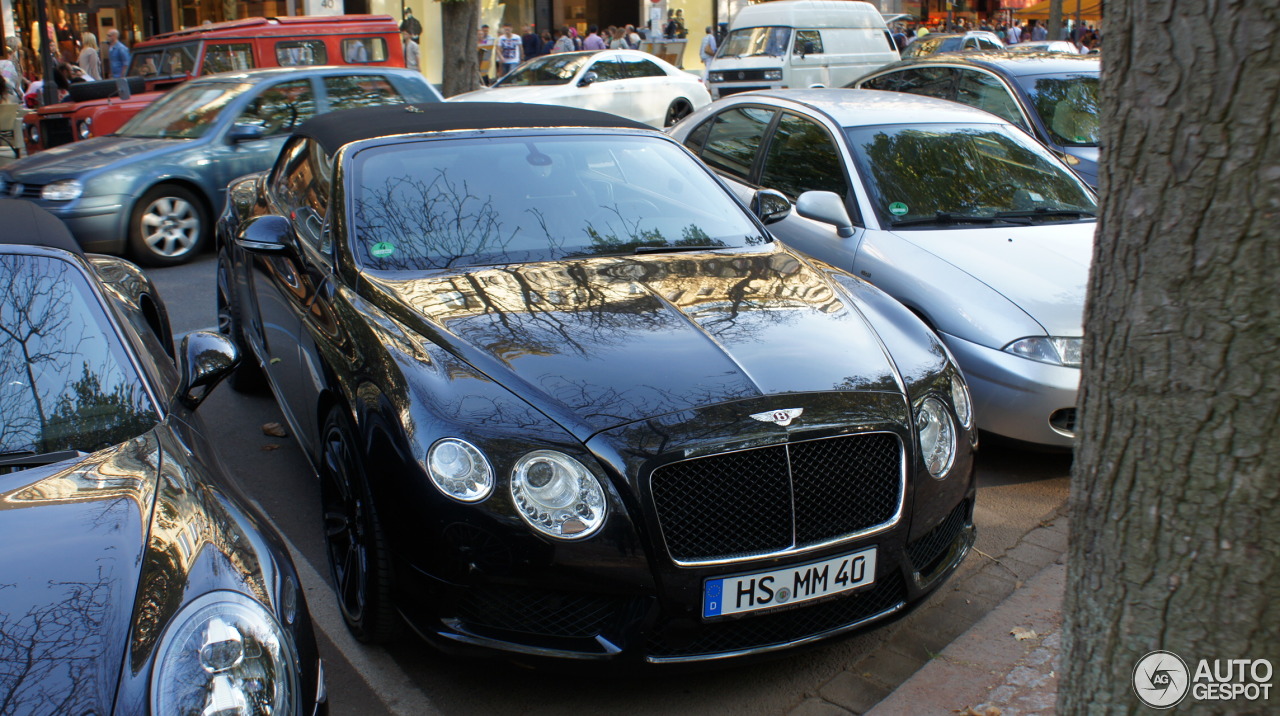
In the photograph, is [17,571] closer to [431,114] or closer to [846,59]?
[431,114]

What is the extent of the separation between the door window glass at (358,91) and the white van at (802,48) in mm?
10140

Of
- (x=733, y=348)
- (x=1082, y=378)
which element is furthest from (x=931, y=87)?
(x=1082, y=378)

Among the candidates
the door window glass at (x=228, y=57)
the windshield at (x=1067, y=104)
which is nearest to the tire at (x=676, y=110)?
the door window glass at (x=228, y=57)

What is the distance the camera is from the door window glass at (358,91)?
33.3 ft

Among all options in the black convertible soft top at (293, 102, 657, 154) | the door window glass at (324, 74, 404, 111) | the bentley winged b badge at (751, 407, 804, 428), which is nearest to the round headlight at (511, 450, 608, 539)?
the bentley winged b badge at (751, 407, 804, 428)

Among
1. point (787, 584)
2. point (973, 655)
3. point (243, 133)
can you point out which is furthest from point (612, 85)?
point (787, 584)

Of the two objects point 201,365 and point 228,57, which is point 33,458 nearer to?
point 201,365

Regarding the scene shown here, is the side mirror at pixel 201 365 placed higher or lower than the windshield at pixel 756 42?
lower

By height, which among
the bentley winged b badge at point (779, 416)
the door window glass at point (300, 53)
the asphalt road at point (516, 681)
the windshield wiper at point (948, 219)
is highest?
the door window glass at point (300, 53)

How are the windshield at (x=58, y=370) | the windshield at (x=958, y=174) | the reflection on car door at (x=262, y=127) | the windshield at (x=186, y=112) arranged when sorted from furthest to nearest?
the windshield at (x=186, y=112), the reflection on car door at (x=262, y=127), the windshield at (x=958, y=174), the windshield at (x=58, y=370)

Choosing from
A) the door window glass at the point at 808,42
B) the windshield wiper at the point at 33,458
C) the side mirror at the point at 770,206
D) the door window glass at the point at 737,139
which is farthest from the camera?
the door window glass at the point at 808,42

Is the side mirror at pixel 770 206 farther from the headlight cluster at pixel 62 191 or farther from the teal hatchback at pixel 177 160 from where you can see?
the headlight cluster at pixel 62 191

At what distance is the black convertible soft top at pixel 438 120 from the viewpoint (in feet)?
15.0

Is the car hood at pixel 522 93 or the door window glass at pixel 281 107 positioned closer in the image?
the door window glass at pixel 281 107
